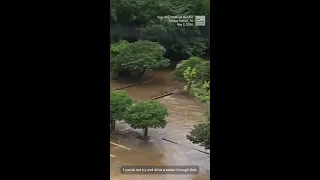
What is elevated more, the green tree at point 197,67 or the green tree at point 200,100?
the green tree at point 197,67

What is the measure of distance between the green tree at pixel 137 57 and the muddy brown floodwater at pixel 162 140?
0.05 metres

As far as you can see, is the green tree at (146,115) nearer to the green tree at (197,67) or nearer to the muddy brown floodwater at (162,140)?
the muddy brown floodwater at (162,140)

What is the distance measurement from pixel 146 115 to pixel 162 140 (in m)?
0.15

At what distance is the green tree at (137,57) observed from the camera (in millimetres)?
2404

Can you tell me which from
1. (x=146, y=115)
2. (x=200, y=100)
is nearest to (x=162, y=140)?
(x=146, y=115)

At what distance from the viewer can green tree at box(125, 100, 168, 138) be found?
95.6 inches

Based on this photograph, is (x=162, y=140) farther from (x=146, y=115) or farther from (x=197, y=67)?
(x=197, y=67)

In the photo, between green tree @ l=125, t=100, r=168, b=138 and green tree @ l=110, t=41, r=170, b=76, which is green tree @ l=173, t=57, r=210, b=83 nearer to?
green tree @ l=110, t=41, r=170, b=76

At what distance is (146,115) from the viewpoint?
2.45 m

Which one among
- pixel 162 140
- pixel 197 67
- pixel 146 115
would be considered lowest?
pixel 162 140

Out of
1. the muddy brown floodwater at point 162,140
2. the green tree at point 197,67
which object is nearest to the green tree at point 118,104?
the muddy brown floodwater at point 162,140
